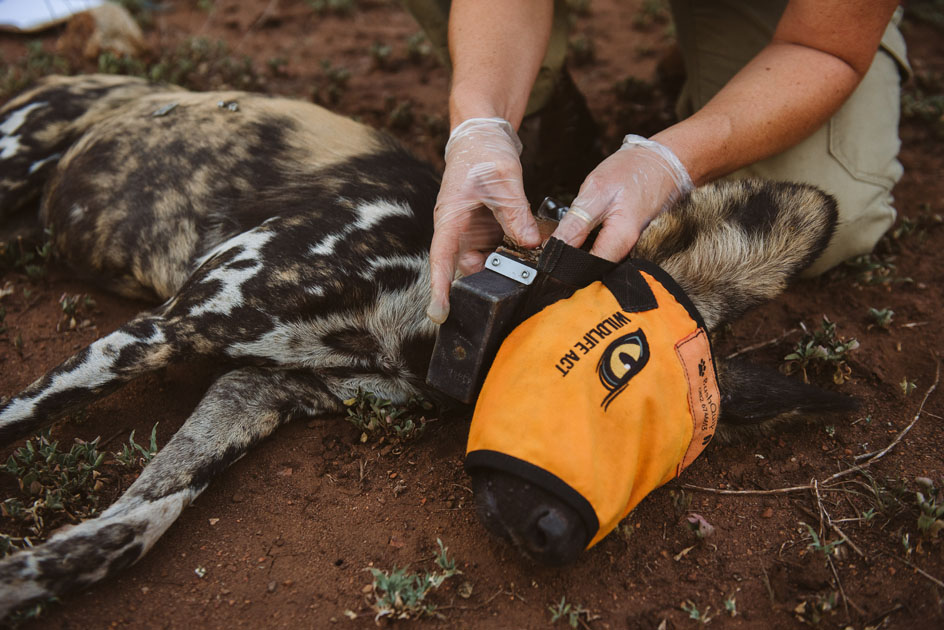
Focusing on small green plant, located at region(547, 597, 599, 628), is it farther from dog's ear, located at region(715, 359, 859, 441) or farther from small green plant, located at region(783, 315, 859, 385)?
small green plant, located at region(783, 315, 859, 385)

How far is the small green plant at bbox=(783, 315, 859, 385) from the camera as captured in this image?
283cm

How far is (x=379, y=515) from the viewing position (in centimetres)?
233

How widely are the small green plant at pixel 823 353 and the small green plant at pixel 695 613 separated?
3.87 ft

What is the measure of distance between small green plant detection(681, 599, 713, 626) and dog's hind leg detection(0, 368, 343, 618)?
137cm

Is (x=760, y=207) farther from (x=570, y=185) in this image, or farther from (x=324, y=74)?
(x=324, y=74)

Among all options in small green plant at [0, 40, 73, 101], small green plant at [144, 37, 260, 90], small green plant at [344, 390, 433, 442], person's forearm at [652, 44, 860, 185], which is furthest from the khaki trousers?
small green plant at [0, 40, 73, 101]

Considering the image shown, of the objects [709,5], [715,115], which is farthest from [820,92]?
[709,5]

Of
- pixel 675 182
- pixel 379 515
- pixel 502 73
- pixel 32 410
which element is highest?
pixel 502 73

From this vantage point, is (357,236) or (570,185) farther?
(570,185)

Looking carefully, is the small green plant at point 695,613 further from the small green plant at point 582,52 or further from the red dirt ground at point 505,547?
the small green plant at point 582,52

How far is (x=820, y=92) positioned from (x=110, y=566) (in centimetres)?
300

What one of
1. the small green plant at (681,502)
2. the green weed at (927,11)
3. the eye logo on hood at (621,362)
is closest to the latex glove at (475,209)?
the eye logo on hood at (621,362)

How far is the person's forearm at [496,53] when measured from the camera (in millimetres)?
2719

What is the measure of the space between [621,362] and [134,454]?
5.81 feet
